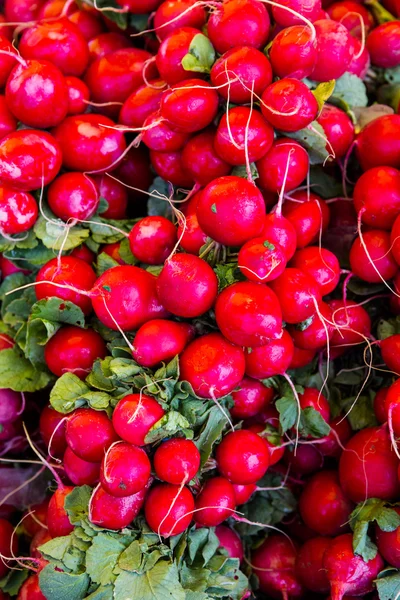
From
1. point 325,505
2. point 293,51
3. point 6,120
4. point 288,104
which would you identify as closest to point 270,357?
point 325,505

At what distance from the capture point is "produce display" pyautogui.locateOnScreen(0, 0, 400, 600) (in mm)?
1026

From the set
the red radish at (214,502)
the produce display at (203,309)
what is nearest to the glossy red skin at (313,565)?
the produce display at (203,309)

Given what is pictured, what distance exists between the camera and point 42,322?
1227 mm

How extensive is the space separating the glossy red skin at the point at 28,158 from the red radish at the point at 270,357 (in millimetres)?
622

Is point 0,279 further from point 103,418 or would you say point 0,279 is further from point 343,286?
point 343,286

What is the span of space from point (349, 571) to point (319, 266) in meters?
0.61

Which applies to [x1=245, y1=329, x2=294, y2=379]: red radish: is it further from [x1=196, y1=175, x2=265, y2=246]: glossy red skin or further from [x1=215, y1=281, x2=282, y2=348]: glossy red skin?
[x1=196, y1=175, x2=265, y2=246]: glossy red skin

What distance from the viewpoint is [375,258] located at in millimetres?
1209

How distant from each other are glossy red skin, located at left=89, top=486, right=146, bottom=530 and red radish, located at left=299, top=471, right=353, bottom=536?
0.44 meters

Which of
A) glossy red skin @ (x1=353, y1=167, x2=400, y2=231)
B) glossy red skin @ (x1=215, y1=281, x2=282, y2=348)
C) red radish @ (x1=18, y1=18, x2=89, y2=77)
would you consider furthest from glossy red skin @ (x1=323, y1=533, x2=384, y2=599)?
red radish @ (x1=18, y1=18, x2=89, y2=77)

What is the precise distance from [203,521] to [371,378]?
0.51 m

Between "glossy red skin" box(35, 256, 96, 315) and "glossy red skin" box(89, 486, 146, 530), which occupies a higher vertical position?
"glossy red skin" box(35, 256, 96, 315)

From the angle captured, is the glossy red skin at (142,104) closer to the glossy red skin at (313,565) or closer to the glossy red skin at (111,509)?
the glossy red skin at (111,509)

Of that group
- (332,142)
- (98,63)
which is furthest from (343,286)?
(98,63)
